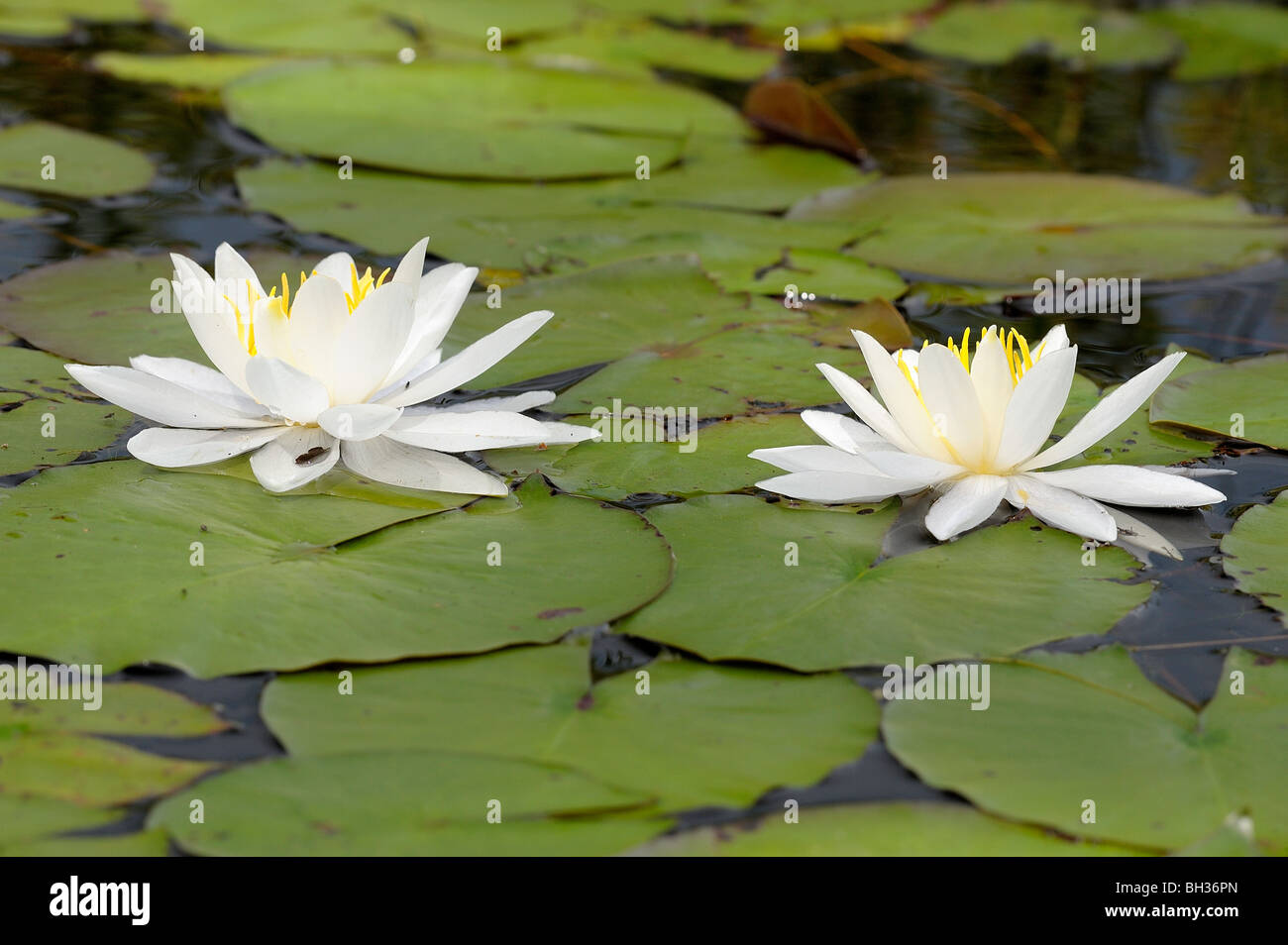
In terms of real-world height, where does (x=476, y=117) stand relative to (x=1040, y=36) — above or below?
below

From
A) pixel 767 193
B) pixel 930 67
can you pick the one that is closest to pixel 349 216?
pixel 767 193

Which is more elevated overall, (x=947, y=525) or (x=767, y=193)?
(x=767, y=193)

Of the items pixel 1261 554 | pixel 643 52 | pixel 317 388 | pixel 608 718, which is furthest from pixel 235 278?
pixel 643 52

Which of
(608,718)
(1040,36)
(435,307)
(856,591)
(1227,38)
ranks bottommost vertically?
(608,718)

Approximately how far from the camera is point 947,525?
2.53 m

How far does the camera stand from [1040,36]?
8945 millimetres

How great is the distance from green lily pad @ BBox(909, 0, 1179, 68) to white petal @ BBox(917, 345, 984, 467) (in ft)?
21.3

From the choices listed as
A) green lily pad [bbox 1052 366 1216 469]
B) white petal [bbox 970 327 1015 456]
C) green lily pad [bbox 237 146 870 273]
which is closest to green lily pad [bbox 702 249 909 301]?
green lily pad [bbox 237 146 870 273]

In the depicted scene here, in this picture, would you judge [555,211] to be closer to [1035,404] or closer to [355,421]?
[355,421]

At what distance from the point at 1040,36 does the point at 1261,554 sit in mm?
7402

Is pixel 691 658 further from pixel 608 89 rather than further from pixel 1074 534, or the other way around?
pixel 608 89

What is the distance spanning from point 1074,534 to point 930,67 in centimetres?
613

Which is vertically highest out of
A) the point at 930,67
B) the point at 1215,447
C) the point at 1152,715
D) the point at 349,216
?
the point at 930,67
